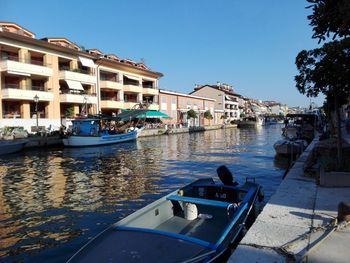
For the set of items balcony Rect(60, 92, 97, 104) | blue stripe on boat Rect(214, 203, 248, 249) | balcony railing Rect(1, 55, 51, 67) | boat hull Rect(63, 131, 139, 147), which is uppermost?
balcony railing Rect(1, 55, 51, 67)

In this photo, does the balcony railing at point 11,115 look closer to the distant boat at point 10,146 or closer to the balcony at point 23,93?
the balcony at point 23,93

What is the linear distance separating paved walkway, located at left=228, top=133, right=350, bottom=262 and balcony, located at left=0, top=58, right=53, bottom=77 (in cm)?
3378

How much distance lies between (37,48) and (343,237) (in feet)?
133

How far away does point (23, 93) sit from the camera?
3734cm

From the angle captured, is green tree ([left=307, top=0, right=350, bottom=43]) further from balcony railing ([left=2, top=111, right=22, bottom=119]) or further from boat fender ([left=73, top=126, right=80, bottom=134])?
Result: balcony railing ([left=2, top=111, right=22, bottom=119])

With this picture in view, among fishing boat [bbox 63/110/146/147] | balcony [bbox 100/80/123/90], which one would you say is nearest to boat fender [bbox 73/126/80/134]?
fishing boat [bbox 63/110/146/147]

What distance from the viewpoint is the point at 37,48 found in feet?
132

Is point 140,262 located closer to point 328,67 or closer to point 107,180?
point 328,67

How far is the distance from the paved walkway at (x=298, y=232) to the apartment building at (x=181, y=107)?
5794 centimetres

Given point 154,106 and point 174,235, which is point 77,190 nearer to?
point 174,235

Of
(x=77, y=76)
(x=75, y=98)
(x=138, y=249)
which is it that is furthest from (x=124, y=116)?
(x=138, y=249)

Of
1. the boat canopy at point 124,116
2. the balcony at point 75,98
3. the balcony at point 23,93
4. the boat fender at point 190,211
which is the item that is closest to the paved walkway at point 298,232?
the boat fender at point 190,211

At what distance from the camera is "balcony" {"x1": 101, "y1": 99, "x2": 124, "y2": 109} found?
50.7m

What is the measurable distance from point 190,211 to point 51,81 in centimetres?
3785
